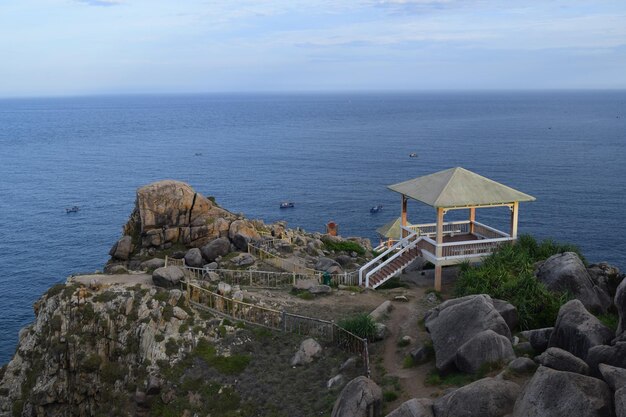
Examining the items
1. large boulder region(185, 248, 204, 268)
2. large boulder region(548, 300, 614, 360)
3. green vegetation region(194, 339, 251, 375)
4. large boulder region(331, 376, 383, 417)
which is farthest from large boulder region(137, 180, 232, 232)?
large boulder region(548, 300, 614, 360)

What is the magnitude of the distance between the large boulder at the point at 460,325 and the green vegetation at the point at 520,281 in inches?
134

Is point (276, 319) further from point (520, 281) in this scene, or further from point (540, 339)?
point (540, 339)

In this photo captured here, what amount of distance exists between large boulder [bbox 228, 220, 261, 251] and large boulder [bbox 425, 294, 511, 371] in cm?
2127

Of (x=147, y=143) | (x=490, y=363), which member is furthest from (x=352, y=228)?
(x=147, y=143)

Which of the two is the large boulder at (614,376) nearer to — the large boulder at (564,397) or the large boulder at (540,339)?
the large boulder at (564,397)

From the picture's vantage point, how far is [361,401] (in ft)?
65.8

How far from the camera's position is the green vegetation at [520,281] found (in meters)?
26.3

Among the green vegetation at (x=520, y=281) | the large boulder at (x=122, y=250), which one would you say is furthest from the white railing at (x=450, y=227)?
the large boulder at (x=122, y=250)

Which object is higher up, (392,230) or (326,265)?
(392,230)

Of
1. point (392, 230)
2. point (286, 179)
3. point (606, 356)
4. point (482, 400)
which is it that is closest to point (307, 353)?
point (482, 400)

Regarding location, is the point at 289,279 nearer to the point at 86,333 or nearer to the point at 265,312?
the point at 265,312

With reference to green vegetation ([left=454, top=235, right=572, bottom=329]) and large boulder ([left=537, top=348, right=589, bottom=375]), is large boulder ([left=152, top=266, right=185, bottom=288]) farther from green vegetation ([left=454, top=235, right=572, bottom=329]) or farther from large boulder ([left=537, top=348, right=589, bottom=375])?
large boulder ([left=537, top=348, right=589, bottom=375])

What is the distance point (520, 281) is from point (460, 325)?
6.60m

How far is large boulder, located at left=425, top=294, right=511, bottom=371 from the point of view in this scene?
883 inches
